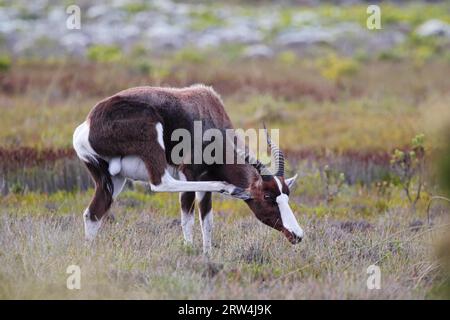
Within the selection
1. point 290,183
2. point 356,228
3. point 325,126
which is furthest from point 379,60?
point 290,183

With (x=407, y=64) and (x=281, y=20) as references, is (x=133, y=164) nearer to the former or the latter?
(x=407, y=64)

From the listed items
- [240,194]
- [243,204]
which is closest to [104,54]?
[243,204]

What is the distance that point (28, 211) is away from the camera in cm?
1049

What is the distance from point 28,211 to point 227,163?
3158 mm

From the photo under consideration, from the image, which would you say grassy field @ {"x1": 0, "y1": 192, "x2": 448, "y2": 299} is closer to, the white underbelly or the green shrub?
the white underbelly

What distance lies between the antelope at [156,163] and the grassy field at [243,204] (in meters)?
0.48

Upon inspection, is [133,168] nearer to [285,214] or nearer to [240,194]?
[240,194]

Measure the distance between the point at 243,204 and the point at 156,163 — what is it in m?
4.33

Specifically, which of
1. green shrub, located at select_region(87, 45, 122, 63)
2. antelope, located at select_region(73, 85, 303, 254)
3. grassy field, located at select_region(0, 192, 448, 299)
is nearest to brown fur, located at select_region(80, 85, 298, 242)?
antelope, located at select_region(73, 85, 303, 254)

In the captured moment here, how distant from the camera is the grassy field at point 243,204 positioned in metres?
7.45

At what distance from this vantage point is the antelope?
27.6 ft

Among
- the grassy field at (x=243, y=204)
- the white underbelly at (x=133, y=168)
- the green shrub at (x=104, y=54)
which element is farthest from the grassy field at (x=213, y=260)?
the green shrub at (x=104, y=54)

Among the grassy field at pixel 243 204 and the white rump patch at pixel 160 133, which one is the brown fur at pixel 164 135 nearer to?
the white rump patch at pixel 160 133

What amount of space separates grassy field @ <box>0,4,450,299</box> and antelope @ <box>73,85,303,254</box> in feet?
1.57
